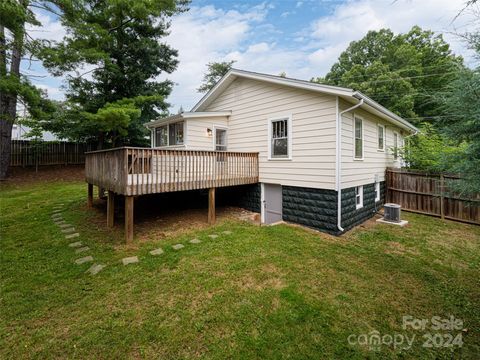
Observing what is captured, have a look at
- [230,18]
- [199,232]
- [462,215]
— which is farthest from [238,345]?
[230,18]

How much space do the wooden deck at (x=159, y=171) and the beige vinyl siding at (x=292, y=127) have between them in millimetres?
896

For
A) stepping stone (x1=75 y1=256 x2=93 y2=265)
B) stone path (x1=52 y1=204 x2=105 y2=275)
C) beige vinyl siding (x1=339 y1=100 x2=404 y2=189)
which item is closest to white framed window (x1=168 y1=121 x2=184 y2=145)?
stone path (x1=52 y1=204 x2=105 y2=275)

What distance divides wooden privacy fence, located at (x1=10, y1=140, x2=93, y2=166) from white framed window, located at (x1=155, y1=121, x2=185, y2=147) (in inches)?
388

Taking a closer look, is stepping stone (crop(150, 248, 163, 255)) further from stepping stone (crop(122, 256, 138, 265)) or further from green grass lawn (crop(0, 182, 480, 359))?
stepping stone (crop(122, 256, 138, 265))

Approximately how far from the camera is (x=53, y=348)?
7.70 feet

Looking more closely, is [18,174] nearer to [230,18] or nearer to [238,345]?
[230,18]

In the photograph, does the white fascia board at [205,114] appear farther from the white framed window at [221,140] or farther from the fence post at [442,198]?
the fence post at [442,198]

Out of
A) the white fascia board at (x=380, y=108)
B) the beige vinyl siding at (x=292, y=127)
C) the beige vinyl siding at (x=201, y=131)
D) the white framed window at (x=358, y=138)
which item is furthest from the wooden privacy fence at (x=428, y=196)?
the beige vinyl siding at (x=201, y=131)

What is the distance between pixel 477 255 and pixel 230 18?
11.4 metres

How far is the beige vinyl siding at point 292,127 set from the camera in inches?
238

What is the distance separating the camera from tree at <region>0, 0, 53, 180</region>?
6.89m

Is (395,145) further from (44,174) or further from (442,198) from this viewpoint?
(44,174)

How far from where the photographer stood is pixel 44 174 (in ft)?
44.7

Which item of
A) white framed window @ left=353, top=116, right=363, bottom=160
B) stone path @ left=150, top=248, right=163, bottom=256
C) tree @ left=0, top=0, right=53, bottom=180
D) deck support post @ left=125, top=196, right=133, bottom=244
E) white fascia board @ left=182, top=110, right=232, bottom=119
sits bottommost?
stone path @ left=150, top=248, right=163, bottom=256
